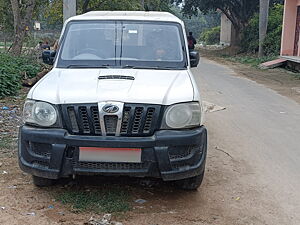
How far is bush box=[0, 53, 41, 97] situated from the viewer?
34.5ft

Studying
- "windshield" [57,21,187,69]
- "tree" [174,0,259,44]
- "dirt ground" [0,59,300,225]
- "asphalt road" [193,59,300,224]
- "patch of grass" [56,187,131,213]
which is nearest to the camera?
"dirt ground" [0,59,300,225]

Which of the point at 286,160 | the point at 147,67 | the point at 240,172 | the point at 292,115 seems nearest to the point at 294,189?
the point at 240,172

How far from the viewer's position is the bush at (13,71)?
414 inches

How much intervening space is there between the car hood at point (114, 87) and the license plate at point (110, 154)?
18.3 inches

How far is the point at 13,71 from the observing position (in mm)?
11391

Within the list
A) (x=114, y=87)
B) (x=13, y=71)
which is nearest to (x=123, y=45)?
(x=114, y=87)

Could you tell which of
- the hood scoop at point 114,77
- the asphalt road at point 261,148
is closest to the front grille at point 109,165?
the hood scoop at point 114,77

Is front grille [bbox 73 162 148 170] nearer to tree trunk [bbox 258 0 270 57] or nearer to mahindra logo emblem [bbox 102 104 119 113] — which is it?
mahindra logo emblem [bbox 102 104 119 113]

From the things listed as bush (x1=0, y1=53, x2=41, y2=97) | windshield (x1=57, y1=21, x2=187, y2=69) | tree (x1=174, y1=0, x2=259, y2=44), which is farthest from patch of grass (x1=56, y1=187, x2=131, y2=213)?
tree (x1=174, y1=0, x2=259, y2=44)

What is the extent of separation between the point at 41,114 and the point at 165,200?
1.60 meters

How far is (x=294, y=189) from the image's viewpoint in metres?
5.13

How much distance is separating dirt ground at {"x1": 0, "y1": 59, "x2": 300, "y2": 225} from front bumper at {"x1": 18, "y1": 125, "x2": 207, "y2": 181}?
398 millimetres

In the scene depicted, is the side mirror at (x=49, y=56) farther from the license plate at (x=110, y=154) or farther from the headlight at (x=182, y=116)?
the headlight at (x=182, y=116)

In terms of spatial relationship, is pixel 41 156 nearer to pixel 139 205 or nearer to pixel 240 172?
pixel 139 205
